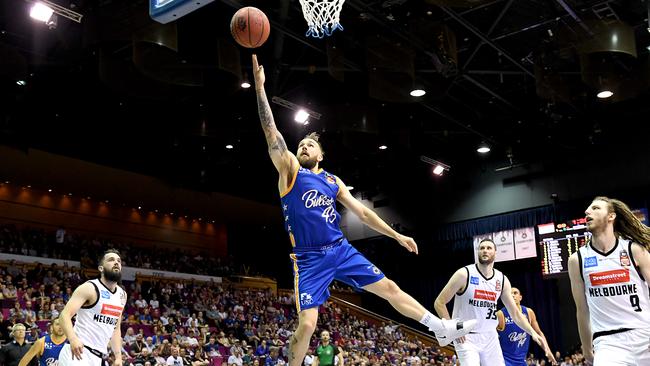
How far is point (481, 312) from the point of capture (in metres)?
7.91

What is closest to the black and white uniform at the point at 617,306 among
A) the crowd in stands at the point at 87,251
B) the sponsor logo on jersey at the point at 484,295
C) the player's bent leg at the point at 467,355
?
the player's bent leg at the point at 467,355

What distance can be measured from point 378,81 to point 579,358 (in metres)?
11.4

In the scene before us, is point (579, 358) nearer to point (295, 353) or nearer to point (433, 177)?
point (433, 177)

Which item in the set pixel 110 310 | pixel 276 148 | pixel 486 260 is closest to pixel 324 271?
pixel 276 148

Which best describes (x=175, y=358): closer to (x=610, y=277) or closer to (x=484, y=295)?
(x=484, y=295)

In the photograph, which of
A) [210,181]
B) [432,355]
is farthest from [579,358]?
[210,181]

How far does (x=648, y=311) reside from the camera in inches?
203

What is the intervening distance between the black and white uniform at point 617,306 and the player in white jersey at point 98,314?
4.93 metres

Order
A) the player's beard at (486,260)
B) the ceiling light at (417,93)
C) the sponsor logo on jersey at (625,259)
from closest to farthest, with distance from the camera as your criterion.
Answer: the sponsor logo on jersey at (625,259) → the player's beard at (486,260) → the ceiling light at (417,93)

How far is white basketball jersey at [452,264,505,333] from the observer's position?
311 inches

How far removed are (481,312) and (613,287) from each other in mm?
2788

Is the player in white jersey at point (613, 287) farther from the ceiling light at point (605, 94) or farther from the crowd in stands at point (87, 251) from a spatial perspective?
the crowd in stands at point (87, 251)

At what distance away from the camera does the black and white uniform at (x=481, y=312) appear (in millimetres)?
7820

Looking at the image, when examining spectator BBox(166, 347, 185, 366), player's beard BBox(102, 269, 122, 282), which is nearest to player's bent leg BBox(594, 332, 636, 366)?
player's beard BBox(102, 269, 122, 282)
